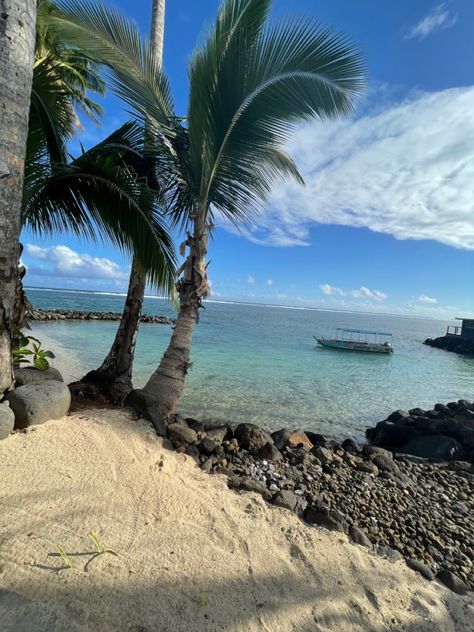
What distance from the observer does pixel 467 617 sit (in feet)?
8.80

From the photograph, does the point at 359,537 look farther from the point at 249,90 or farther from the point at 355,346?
the point at 355,346

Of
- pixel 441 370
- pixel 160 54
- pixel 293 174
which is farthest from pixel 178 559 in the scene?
pixel 441 370

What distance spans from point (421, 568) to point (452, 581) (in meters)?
0.24

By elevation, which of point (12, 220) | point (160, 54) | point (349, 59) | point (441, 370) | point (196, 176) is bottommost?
point (441, 370)

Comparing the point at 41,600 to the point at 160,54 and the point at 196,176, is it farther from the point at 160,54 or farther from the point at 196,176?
the point at 160,54

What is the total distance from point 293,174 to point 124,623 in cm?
727

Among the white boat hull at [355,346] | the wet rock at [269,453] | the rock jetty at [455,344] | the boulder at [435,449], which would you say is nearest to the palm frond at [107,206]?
the wet rock at [269,453]

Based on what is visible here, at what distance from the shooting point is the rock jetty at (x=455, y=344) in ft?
121

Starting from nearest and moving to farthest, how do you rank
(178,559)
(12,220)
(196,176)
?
(178,559) < (12,220) < (196,176)

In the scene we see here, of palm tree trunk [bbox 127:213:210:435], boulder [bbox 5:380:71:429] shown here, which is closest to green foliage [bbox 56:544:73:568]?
boulder [bbox 5:380:71:429]

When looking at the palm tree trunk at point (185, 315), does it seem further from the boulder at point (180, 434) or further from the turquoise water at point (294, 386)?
the turquoise water at point (294, 386)

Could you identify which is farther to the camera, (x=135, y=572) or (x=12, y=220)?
(x=12, y=220)

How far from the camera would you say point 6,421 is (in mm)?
3268

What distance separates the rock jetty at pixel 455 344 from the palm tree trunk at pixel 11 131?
139 feet
